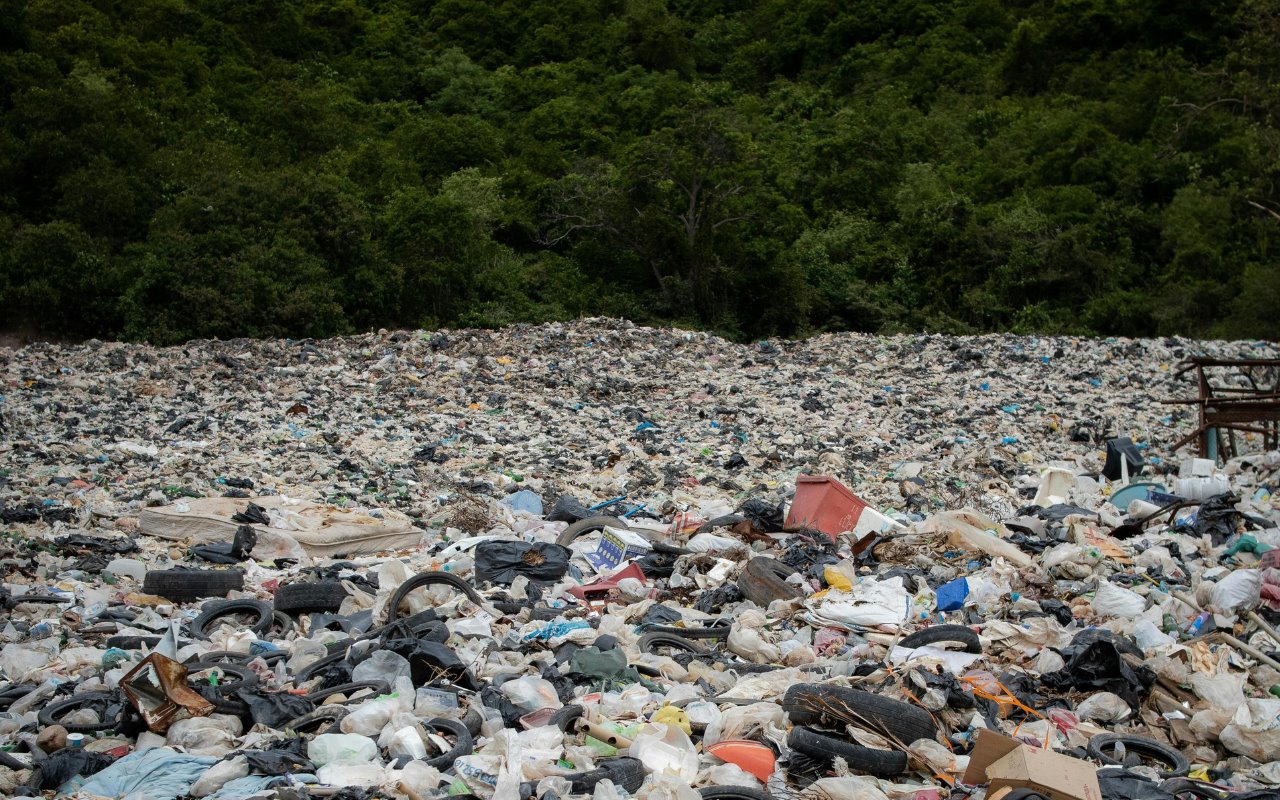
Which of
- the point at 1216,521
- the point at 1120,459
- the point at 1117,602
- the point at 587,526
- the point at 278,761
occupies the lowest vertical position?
the point at 1120,459

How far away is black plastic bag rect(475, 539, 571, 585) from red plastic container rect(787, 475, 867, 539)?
Result: 5.46 ft

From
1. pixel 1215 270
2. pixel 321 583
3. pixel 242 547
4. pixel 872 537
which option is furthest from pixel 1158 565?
pixel 1215 270

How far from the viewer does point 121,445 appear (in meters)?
8.78

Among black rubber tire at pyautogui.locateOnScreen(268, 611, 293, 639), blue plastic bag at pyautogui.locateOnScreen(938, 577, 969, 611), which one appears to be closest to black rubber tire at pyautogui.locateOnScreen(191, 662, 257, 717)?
black rubber tire at pyautogui.locateOnScreen(268, 611, 293, 639)

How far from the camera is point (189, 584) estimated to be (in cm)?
524

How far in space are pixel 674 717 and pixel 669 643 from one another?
0.94 m

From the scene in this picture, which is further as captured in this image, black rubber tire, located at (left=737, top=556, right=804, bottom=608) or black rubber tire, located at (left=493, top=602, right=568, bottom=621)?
black rubber tire, located at (left=737, top=556, right=804, bottom=608)

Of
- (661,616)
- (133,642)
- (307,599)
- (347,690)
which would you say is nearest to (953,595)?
(661,616)

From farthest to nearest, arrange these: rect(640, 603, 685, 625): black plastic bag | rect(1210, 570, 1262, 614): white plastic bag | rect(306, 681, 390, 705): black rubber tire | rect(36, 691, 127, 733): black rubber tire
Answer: rect(640, 603, 685, 625): black plastic bag
rect(1210, 570, 1262, 614): white plastic bag
rect(306, 681, 390, 705): black rubber tire
rect(36, 691, 127, 733): black rubber tire

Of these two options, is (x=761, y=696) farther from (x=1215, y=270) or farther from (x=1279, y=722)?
(x=1215, y=270)

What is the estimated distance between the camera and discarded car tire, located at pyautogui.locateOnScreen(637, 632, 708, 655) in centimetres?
438

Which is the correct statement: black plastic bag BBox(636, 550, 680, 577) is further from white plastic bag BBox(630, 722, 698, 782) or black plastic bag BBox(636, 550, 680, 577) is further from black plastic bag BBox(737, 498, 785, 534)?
white plastic bag BBox(630, 722, 698, 782)

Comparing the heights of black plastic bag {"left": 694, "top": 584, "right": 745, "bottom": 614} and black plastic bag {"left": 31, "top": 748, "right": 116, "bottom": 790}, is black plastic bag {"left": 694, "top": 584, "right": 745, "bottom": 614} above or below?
below

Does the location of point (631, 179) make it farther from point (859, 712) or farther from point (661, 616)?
point (859, 712)
